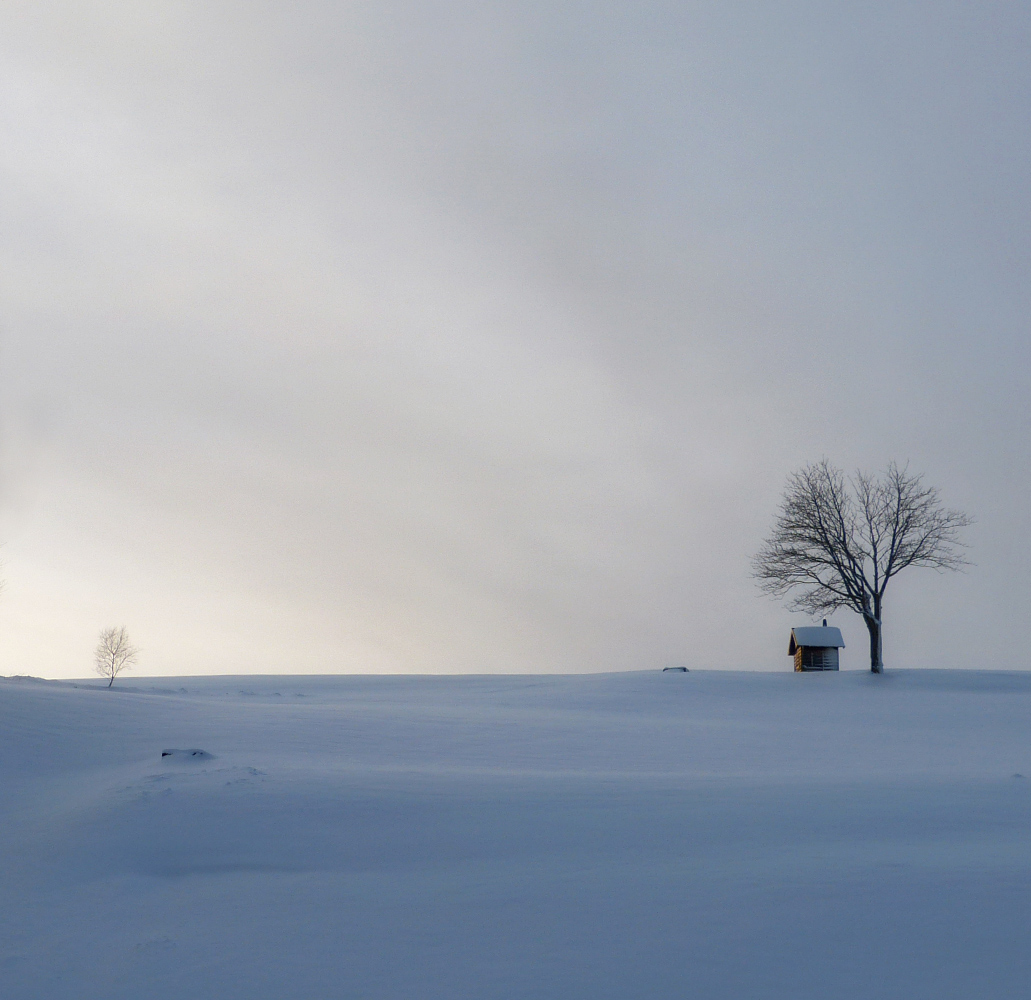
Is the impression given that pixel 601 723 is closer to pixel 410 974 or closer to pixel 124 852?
pixel 124 852

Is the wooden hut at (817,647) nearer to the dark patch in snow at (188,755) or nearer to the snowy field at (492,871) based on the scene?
the snowy field at (492,871)

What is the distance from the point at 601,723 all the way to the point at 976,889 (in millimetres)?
13338

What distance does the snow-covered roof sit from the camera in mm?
41500

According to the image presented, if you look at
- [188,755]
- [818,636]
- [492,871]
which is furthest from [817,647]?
[492,871]

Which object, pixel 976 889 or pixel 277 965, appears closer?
pixel 277 965

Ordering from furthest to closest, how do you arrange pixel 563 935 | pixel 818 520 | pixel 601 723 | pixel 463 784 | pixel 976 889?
pixel 818 520, pixel 601 723, pixel 463 784, pixel 976 889, pixel 563 935

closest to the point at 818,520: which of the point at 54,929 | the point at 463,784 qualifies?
the point at 463,784

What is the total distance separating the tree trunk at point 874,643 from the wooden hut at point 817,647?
5.06 meters

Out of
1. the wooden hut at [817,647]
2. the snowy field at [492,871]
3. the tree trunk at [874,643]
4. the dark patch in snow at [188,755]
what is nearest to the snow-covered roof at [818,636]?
the wooden hut at [817,647]

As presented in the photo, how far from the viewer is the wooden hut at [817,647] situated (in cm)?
4138

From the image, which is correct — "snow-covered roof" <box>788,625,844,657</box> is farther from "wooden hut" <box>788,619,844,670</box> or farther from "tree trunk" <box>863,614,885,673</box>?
"tree trunk" <box>863,614,885,673</box>

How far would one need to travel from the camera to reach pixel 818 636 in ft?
137

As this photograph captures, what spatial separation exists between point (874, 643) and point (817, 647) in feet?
18.0

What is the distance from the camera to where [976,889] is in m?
7.03
